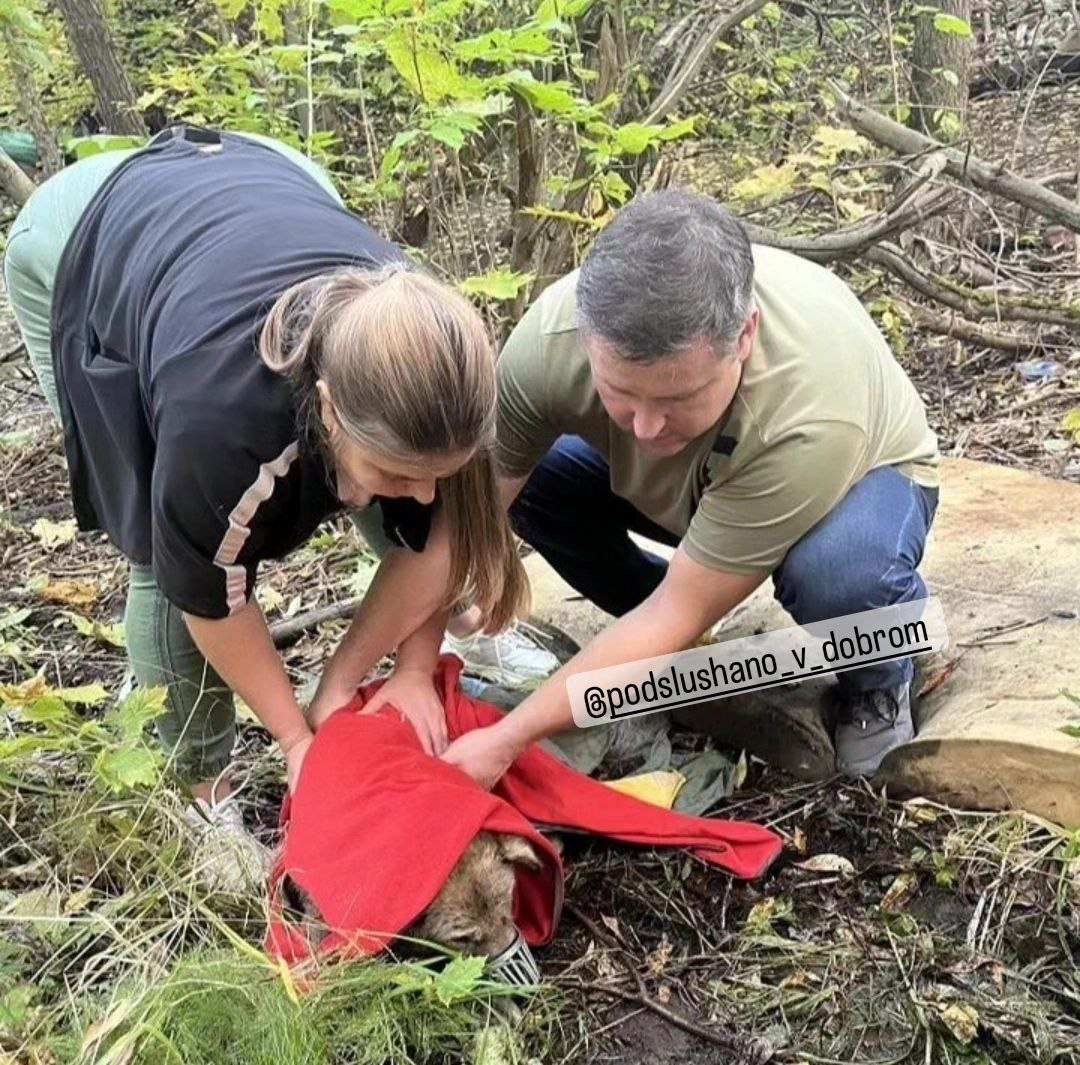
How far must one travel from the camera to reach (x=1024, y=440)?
4445 millimetres

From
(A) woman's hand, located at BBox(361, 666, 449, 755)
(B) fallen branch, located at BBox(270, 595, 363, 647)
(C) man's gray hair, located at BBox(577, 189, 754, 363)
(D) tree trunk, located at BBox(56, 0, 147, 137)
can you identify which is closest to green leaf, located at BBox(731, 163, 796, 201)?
(B) fallen branch, located at BBox(270, 595, 363, 647)

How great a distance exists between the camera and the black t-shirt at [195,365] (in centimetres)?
191

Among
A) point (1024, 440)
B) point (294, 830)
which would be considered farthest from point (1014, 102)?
point (294, 830)

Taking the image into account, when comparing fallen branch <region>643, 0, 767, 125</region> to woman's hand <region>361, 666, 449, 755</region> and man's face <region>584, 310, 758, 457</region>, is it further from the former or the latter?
woman's hand <region>361, 666, 449, 755</region>

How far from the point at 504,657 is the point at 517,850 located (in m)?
0.88

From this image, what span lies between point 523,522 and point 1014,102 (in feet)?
19.1

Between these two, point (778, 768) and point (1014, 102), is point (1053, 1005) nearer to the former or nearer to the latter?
point (778, 768)

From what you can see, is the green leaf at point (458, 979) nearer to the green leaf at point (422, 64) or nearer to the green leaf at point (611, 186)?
the green leaf at point (422, 64)

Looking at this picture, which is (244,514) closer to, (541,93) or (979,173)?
(541,93)

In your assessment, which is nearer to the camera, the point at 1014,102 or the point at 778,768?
the point at 778,768

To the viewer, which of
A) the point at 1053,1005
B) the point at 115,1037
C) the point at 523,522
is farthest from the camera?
the point at 523,522

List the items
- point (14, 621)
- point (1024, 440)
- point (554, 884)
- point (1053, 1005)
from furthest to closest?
point (1024, 440)
point (14, 621)
point (554, 884)
point (1053, 1005)

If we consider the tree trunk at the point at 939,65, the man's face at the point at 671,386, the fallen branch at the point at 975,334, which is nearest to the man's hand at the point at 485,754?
the man's face at the point at 671,386

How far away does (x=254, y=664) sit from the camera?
2.31 metres
